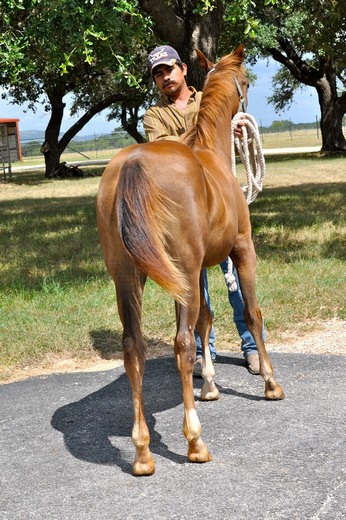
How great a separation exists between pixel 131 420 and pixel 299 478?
1453 mm

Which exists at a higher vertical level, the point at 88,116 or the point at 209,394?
the point at 88,116

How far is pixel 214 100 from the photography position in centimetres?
528

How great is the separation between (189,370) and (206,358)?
1.15 metres

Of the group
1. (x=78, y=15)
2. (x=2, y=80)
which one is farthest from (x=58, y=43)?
(x=2, y=80)

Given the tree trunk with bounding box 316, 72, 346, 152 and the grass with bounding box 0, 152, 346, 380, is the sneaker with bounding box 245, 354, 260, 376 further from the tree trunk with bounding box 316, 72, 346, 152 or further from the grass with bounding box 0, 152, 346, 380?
the tree trunk with bounding box 316, 72, 346, 152

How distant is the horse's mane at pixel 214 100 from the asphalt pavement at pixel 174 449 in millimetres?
1863

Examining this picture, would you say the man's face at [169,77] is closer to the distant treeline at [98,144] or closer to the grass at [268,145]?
the grass at [268,145]

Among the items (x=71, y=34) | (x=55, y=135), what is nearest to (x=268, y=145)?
(x=55, y=135)

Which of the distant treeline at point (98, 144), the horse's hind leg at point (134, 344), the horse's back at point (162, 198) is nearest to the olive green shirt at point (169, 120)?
the horse's back at point (162, 198)

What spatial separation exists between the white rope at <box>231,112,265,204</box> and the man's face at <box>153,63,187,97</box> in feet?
1.64

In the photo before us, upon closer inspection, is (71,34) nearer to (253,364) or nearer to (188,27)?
(188,27)

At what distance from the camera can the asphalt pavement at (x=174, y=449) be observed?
369 cm

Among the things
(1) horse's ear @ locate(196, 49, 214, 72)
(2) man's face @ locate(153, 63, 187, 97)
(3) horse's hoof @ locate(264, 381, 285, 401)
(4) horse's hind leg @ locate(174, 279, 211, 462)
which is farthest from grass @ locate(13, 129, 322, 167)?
(4) horse's hind leg @ locate(174, 279, 211, 462)

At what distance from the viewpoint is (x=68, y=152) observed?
82375mm
